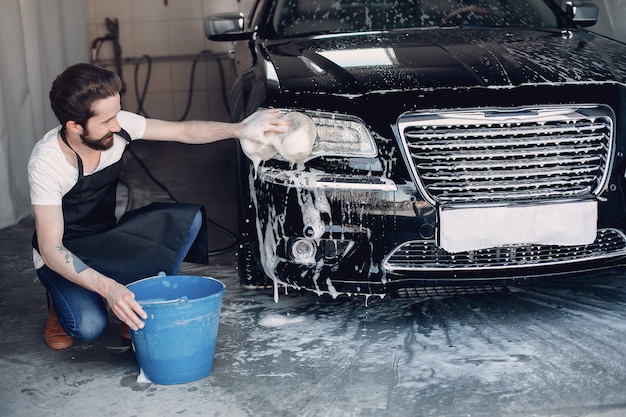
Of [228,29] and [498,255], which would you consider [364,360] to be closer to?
[498,255]

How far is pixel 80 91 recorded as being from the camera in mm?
3029

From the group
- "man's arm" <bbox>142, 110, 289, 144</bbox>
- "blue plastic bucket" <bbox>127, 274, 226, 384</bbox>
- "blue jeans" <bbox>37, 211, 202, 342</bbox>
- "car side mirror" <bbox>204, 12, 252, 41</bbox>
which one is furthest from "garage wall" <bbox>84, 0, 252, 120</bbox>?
"blue plastic bucket" <bbox>127, 274, 226, 384</bbox>

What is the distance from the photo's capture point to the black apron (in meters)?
3.31

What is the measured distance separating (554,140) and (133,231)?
63.2 inches

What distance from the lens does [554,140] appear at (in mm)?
3275

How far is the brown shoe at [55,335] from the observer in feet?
11.4

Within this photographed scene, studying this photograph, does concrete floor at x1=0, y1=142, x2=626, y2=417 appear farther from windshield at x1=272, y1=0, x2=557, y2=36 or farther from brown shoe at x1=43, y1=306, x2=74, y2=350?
windshield at x1=272, y1=0, x2=557, y2=36

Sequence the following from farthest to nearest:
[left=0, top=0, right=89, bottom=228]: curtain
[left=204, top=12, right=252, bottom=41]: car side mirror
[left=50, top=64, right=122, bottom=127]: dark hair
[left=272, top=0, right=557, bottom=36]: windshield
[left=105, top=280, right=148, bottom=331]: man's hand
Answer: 1. [left=0, top=0, right=89, bottom=228]: curtain
2. [left=204, top=12, right=252, bottom=41]: car side mirror
3. [left=272, top=0, right=557, bottom=36]: windshield
4. [left=50, top=64, right=122, bottom=127]: dark hair
5. [left=105, top=280, right=148, bottom=331]: man's hand

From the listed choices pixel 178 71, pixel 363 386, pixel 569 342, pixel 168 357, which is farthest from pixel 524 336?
pixel 178 71

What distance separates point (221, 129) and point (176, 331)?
880 millimetres

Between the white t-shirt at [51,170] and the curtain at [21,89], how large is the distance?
237 cm

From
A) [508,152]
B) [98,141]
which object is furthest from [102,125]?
[508,152]

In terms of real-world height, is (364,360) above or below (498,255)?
below

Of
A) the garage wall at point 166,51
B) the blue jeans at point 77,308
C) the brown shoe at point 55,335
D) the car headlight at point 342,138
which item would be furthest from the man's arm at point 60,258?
the garage wall at point 166,51
